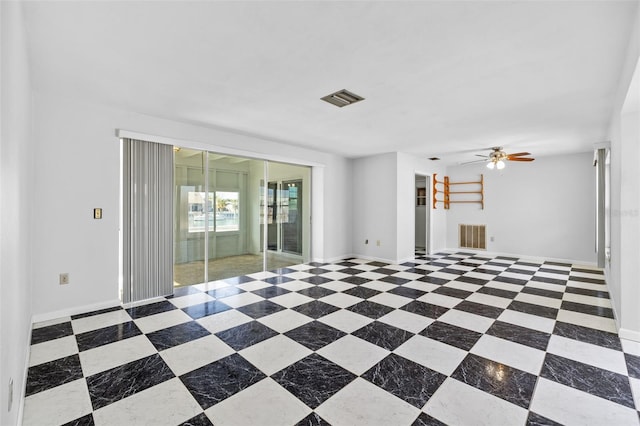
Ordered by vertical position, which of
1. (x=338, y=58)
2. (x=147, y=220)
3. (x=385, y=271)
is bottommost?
(x=385, y=271)

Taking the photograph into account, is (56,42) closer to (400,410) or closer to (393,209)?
(400,410)

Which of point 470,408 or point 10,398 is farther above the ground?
point 10,398

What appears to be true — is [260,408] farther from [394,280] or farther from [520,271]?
[520,271]

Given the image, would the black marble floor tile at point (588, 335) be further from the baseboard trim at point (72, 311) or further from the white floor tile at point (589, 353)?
the baseboard trim at point (72, 311)

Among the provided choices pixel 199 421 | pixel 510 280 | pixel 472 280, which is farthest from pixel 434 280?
pixel 199 421

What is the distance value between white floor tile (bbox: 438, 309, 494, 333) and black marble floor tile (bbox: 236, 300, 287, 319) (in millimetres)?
1907

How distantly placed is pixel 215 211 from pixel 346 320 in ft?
9.50

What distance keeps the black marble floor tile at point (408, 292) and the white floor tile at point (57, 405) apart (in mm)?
3491

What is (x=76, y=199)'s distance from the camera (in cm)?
336

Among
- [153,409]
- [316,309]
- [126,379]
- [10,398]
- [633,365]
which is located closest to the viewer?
[10,398]

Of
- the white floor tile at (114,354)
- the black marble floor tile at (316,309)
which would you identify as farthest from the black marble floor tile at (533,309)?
the white floor tile at (114,354)

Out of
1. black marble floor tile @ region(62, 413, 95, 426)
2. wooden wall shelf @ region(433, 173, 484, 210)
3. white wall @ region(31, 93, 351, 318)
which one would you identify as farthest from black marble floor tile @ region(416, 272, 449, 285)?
white wall @ region(31, 93, 351, 318)

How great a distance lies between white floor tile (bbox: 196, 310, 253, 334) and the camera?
9.80 feet

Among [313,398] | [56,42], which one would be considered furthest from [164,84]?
[313,398]
